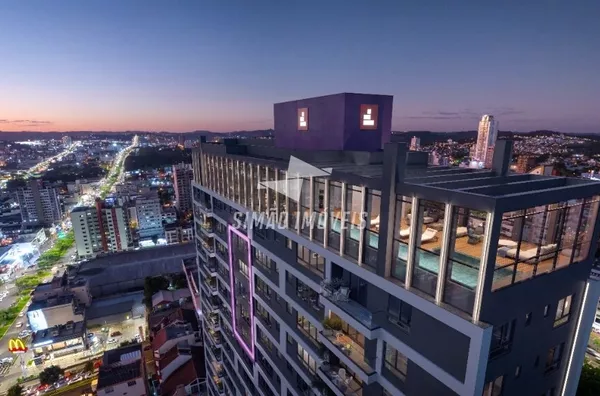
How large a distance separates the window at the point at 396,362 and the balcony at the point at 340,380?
317cm

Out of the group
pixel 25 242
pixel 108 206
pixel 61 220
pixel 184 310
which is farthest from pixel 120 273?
pixel 61 220

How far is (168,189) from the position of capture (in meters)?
186

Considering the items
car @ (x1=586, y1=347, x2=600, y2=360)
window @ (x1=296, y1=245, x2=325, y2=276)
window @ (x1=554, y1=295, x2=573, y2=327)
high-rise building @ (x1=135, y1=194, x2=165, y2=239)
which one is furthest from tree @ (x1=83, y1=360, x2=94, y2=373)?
car @ (x1=586, y1=347, x2=600, y2=360)

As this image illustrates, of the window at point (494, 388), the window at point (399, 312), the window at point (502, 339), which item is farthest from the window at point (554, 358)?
the window at point (399, 312)

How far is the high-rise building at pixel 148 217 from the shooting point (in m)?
122

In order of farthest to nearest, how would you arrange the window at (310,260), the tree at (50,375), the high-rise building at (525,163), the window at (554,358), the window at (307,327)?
the high-rise building at (525,163)
the tree at (50,375)
the window at (307,327)
the window at (310,260)
the window at (554,358)

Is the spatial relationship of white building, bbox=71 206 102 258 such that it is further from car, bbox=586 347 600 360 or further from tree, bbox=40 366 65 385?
car, bbox=586 347 600 360

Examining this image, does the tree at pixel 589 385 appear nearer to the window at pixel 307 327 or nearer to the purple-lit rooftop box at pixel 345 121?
the window at pixel 307 327

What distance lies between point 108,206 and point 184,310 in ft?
205

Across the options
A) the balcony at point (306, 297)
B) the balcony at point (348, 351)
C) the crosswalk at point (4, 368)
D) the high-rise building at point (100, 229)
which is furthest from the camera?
the high-rise building at point (100, 229)

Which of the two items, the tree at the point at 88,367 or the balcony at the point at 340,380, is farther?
the tree at the point at 88,367

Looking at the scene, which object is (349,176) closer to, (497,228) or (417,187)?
(417,187)

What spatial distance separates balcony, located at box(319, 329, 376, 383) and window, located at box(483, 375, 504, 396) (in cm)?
449

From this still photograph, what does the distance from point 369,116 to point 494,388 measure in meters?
16.9
